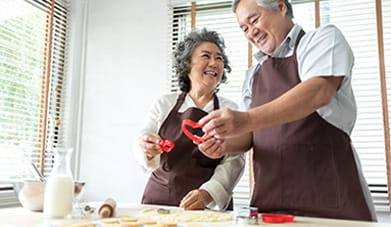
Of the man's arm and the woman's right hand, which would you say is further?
the woman's right hand

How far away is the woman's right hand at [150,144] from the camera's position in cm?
158

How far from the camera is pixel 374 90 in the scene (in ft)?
7.48

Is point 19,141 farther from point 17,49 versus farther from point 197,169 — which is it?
point 197,169

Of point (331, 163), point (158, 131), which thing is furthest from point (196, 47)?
point (331, 163)

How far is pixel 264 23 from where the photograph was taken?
1.47 m

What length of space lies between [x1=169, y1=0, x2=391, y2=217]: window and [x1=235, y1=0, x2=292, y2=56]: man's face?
56 centimetres

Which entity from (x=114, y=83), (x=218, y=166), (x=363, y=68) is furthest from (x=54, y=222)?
(x=363, y=68)

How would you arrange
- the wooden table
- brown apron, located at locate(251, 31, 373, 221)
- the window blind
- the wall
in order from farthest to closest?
1. the wall
2. the window blind
3. brown apron, located at locate(251, 31, 373, 221)
4. the wooden table

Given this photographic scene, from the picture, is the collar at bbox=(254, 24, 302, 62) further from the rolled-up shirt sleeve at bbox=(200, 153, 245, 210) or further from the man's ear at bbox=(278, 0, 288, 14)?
the rolled-up shirt sleeve at bbox=(200, 153, 245, 210)

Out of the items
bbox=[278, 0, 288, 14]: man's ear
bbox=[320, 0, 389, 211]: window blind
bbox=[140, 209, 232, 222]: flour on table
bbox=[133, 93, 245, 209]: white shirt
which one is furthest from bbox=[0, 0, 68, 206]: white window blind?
bbox=[320, 0, 389, 211]: window blind

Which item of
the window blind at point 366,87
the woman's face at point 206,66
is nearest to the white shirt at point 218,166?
the woman's face at point 206,66

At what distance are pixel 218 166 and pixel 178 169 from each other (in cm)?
21

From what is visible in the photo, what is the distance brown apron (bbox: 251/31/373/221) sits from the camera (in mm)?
1201

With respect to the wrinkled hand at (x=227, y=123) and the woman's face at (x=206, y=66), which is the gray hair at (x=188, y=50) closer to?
the woman's face at (x=206, y=66)
